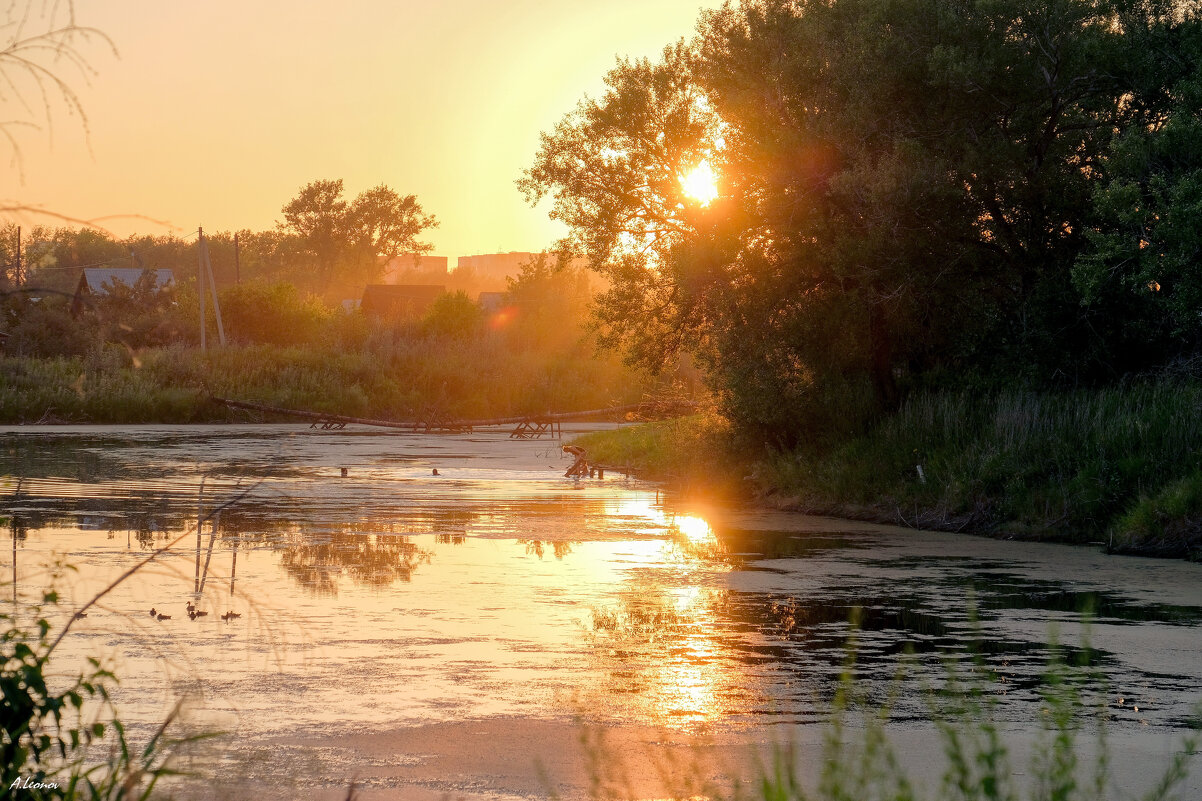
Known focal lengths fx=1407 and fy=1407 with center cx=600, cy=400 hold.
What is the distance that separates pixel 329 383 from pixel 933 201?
122 feet

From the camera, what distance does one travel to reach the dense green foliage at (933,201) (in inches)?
829

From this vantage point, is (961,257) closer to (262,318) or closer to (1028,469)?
(1028,469)

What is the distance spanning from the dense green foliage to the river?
3.57 meters

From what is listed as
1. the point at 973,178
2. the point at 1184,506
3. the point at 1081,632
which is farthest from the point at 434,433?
the point at 1081,632

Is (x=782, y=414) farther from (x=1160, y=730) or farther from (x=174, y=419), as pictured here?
(x=174, y=419)

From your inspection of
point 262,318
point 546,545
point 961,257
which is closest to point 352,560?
point 546,545

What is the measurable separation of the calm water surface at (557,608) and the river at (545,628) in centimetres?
4

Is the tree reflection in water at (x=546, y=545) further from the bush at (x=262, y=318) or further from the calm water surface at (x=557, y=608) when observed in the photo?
the bush at (x=262, y=318)

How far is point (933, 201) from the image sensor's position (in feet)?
72.2

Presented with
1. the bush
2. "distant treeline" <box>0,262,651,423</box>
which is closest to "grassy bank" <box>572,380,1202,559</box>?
"distant treeline" <box>0,262,651,423</box>

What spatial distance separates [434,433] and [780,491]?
26.8 meters

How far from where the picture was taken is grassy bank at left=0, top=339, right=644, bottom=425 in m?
49.4
